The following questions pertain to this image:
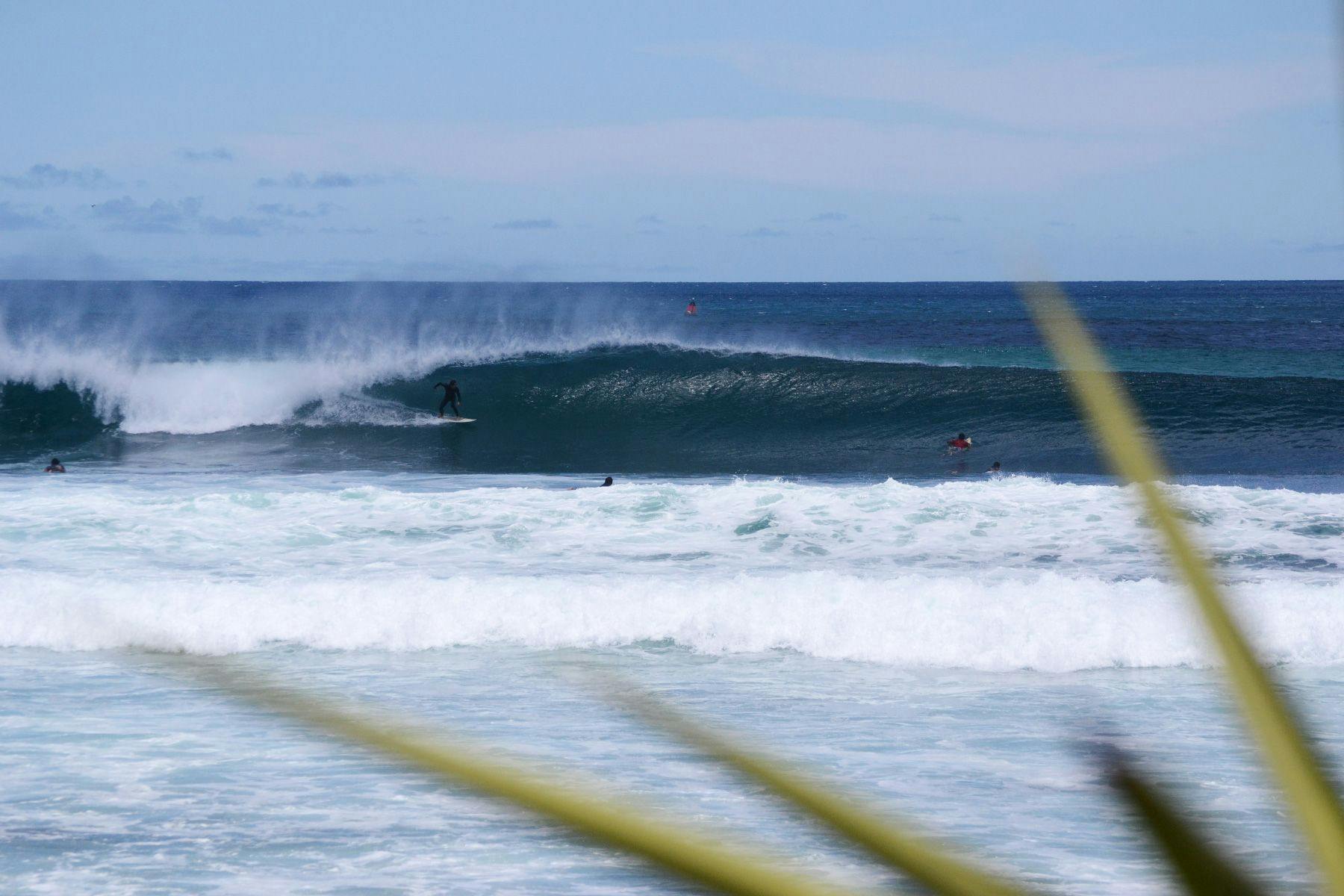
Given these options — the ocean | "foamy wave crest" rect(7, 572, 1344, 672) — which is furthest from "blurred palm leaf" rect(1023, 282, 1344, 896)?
"foamy wave crest" rect(7, 572, 1344, 672)

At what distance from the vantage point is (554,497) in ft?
50.0

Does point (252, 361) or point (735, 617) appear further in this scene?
point (252, 361)

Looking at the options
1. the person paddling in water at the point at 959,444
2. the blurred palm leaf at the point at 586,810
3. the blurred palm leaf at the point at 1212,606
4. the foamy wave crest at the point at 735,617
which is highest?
the person paddling in water at the point at 959,444

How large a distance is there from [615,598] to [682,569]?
5.87 ft

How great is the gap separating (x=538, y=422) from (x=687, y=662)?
17674mm

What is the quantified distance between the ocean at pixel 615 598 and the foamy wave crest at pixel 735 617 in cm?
4

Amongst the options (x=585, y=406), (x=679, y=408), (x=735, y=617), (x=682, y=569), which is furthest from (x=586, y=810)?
(x=585, y=406)

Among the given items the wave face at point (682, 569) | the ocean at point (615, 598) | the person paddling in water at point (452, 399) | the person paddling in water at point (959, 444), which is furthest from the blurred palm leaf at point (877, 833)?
the person paddling in water at point (452, 399)

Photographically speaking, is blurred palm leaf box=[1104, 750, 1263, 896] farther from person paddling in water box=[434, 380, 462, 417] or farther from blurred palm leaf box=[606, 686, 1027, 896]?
person paddling in water box=[434, 380, 462, 417]

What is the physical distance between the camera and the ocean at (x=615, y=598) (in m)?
5.71

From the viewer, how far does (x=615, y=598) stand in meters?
10.7

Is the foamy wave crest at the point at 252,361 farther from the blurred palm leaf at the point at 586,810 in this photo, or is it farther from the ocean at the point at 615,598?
the blurred palm leaf at the point at 586,810

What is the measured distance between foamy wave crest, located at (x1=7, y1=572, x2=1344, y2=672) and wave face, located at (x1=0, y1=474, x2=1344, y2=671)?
0.07ft

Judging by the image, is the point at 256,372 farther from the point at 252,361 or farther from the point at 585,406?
the point at 585,406
